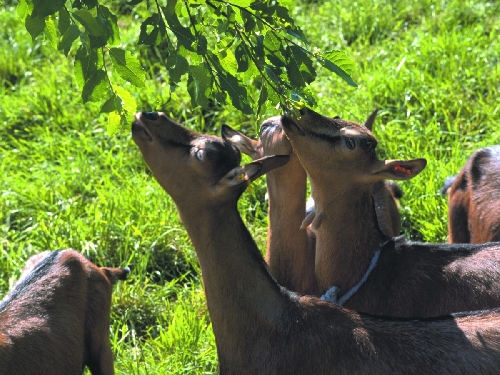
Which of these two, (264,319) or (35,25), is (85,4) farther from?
(264,319)

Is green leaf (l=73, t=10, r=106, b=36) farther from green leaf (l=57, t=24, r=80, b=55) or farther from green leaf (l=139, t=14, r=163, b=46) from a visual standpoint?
green leaf (l=139, t=14, r=163, b=46)

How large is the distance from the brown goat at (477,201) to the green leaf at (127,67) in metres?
3.01

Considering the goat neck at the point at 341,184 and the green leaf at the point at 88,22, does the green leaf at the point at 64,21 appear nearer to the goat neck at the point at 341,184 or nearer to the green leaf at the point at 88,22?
the green leaf at the point at 88,22

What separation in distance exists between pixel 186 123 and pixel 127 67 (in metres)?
4.56

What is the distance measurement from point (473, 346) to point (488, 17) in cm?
606

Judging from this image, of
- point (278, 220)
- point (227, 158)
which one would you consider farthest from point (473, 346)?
point (278, 220)

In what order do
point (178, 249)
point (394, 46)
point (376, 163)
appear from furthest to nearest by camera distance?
point (394, 46) < point (178, 249) < point (376, 163)

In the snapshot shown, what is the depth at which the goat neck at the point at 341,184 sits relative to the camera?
4.82 meters

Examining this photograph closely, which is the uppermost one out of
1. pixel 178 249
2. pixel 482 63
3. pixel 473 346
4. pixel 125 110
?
pixel 482 63

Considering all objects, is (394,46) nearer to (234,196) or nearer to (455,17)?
(455,17)

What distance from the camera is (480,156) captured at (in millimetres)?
6219

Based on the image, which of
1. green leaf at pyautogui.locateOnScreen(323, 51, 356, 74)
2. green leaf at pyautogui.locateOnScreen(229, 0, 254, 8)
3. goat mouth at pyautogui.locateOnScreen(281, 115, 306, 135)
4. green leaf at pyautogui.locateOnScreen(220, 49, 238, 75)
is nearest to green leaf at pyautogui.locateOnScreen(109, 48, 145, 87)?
green leaf at pyautogui.locateOnScreen(229, 0, 254, 8)

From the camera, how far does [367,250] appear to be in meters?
5.07

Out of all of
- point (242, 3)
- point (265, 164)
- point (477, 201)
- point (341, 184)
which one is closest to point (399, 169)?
point (341, 184)
